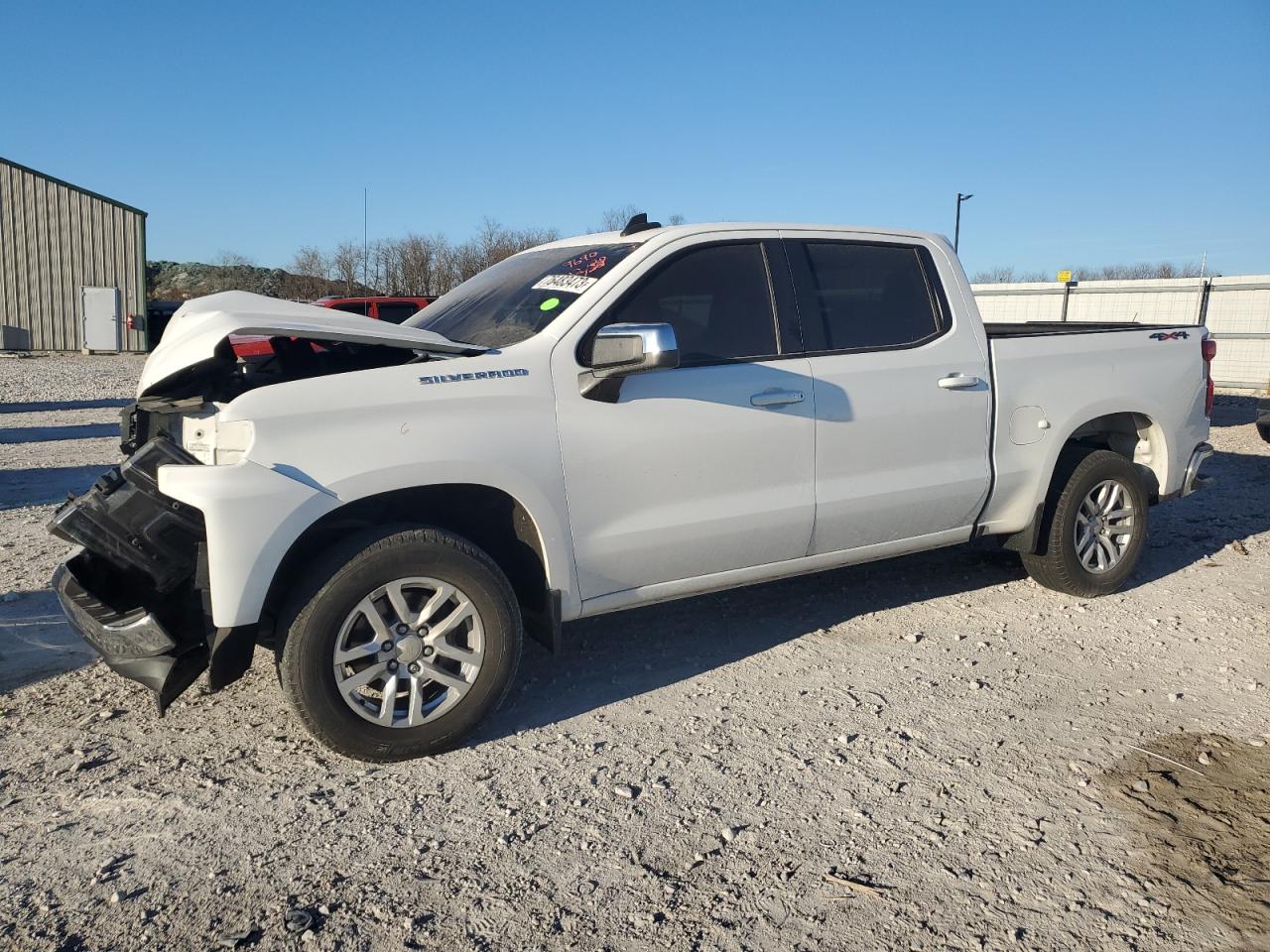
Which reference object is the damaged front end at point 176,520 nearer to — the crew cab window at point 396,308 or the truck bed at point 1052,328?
the truck bed at point 1052,328

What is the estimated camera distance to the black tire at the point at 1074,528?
17.9 ft

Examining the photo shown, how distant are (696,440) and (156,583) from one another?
2.08 metres

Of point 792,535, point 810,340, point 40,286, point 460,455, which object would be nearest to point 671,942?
point 460,455

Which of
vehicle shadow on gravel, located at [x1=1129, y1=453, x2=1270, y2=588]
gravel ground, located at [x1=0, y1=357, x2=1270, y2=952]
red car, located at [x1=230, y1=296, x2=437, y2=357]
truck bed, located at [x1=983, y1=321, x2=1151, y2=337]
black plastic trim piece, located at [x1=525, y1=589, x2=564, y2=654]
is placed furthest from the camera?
red car, located at [x1=230, y1=296, x2=437, y2=357]

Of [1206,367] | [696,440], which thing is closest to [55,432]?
[696,440]

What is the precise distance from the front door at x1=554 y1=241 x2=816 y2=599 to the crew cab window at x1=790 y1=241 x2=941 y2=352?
9.6 inches

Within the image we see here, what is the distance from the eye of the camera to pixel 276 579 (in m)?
3.61

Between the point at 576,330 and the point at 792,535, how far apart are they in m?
1.36

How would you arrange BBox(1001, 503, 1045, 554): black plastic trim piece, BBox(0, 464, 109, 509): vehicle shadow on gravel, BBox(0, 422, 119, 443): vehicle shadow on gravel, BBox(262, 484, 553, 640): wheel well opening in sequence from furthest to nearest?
1. BBox(0, 422, 119, 443): vehicle shadow on gravel
2. BBox(0, 464, 109, 509): vehicle shadow on gravel
3. BBox(1001, 503, 1045, 554): black plastic trim piece
4. BBox(262, 484, 553, 640): wheel well opening

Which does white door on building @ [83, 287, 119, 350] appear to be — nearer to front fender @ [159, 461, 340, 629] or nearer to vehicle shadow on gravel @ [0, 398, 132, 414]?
vehicle shadow on gravel @ [0, 398, 132, 414]

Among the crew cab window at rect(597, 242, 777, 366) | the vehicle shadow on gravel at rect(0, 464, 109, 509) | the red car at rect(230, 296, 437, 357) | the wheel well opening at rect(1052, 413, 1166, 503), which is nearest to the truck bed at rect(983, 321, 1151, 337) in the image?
the wheel well opening at rect(1052, 413, 1166, 503)

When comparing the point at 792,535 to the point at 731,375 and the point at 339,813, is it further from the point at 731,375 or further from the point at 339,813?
the point at 339,813

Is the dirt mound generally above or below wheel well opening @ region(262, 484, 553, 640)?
below

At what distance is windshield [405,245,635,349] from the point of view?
4230mm
